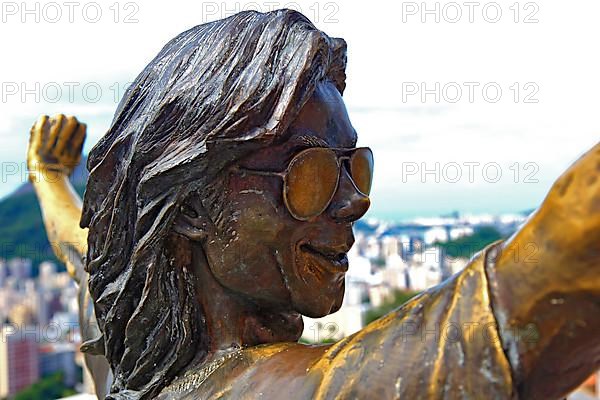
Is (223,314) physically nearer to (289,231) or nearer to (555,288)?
(289,231)

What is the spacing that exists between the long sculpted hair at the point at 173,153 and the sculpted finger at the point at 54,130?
102cm

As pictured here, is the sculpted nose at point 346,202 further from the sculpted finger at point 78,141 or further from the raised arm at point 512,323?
the sculpted finger at point 78,141

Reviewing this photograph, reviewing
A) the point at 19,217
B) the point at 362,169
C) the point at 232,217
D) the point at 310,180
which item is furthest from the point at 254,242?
the point at 19,217

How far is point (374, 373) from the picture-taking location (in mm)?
1246

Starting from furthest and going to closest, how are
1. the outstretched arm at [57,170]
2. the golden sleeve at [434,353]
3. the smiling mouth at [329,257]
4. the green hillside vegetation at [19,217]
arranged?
1. the green hillside vegetation at [19,217]
2. the outstretched arm at [57,170]
3. the smiling mouth at [329,257]
4. the golden sleeve at [434,353]

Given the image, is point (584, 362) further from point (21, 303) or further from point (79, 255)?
point (21, 303)

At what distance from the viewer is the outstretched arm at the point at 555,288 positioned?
103cm

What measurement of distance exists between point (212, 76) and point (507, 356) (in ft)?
2.70

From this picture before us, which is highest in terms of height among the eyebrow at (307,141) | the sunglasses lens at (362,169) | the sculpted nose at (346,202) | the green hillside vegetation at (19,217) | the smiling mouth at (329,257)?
the eyebrow at (307,141)

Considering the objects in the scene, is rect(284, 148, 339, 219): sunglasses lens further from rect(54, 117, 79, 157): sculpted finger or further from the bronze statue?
rect(54, 117, 79, 157): sculpted finger

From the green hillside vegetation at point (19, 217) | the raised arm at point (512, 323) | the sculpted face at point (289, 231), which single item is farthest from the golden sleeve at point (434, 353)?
the green hillside vegetation at point (19, 217)

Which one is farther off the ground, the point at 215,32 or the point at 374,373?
the point at 215,32

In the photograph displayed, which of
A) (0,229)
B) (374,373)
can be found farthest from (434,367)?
(0,229)

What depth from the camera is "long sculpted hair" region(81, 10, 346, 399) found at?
1.53m
